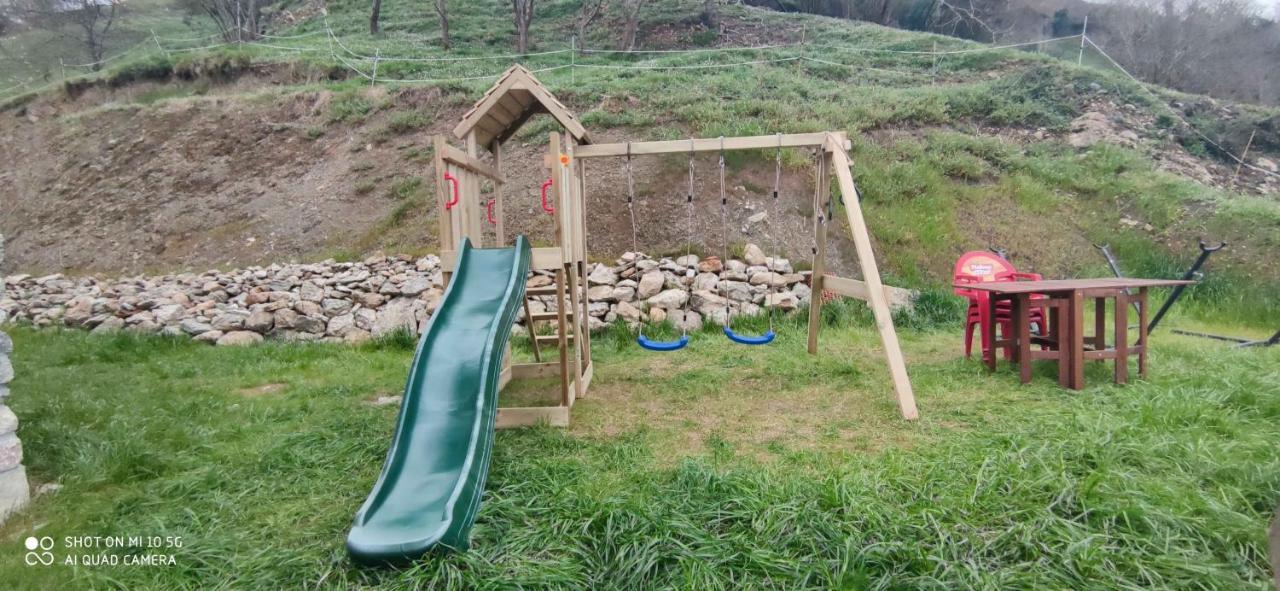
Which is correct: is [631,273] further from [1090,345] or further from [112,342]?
[112,342]

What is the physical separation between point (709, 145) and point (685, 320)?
2867 millimetres

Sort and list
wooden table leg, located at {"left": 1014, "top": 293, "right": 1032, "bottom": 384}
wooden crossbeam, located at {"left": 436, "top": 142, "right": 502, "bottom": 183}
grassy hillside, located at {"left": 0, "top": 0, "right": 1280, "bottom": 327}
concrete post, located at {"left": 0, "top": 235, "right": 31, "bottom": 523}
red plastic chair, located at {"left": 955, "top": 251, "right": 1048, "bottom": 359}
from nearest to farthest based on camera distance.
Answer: concrete post, located at {"left": 0, "top": 235, "right": 31, "bottom": 523}
wooden crossbeam, located at {"left": 436, "top": 142, "right": 502, "bottom": 183}
wooden table leg, located at {"left": 1014, "top": 293, "right": 1032, "bottom": 384}
red plastic chair, located at {"left": 955, "top": 251, "right": 1048, "bottom": 359}
grassy hillside, located at {"left": 0, "top": 0, "right": 1280, "bottom": 327}

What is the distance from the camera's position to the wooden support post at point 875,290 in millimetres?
4184

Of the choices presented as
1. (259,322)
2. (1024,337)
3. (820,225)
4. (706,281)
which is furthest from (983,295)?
(259,322)

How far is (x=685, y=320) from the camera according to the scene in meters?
7.68

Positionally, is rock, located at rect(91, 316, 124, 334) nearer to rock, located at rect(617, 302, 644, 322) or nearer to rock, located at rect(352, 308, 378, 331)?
rock, located at rect(352, 308, 378, 331)

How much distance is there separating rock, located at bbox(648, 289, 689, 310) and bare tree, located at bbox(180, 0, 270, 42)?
798 inches

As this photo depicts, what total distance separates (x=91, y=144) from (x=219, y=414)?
13.5 m

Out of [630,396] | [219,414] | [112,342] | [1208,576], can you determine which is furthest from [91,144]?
[1208,576]

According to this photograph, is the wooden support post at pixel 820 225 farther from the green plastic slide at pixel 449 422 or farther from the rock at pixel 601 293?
the rock at pixel 601 293

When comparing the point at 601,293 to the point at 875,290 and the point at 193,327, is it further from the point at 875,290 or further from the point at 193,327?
the point at 193,327

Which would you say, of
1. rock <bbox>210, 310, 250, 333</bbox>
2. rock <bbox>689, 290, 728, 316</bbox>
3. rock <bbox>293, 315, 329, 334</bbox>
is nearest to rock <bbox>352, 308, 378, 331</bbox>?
rock <bbox>293, 315, 329, 334</bbox>

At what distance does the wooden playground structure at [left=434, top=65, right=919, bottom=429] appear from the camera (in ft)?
14.1

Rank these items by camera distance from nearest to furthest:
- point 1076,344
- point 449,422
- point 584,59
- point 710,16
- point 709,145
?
point 449,422
point 1076,344
point 709,145
point 584,59
point 710,16
